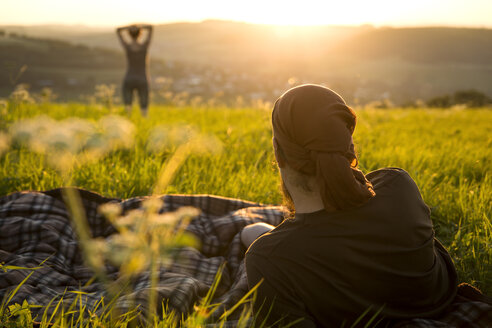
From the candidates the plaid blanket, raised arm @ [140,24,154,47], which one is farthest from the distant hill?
the plaid blanket

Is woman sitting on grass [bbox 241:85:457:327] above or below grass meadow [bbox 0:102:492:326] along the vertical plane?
above

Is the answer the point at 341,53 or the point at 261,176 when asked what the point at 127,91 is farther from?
the point at 341,53

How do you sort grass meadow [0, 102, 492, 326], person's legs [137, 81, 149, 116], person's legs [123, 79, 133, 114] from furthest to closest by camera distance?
person's legs [123, 79, 133, 114] → person's legs [137, 81, 149, 116] → grass meadow [0, 102, 492, 326]

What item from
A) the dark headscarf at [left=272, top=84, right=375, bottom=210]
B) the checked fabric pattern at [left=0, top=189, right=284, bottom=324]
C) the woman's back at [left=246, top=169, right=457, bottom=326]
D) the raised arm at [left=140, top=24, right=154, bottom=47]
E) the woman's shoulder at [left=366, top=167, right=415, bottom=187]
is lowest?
the checked fabric pattern at [left=0, top=189, right=284, bottom=324]

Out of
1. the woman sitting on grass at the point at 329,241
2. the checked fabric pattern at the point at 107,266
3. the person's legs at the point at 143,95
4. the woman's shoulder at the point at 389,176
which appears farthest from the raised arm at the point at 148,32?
the woman's shoulder at the point at 389,176

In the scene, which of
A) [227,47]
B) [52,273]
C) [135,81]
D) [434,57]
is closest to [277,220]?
[52,273]

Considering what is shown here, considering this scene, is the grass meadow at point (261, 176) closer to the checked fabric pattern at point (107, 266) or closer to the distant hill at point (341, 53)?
→ the checked fabric pattern at point (107, 266)

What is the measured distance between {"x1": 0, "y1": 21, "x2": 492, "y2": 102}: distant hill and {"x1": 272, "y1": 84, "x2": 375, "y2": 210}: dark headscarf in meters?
35.0

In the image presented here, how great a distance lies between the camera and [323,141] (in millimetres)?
1700

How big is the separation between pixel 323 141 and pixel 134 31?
25.7ft

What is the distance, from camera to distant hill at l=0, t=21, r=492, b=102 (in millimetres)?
51344

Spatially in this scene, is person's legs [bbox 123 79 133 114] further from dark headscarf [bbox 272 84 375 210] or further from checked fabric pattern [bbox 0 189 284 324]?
dark headscarf [bbox 272 84 375 210]

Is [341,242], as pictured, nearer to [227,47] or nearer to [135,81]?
[135,81]

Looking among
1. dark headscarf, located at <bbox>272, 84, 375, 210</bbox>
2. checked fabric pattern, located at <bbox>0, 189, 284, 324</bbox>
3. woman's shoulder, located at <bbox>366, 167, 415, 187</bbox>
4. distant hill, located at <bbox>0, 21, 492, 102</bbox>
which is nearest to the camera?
dark headscarf, located at <bbox>272, 84, 375, 210</bbox>
